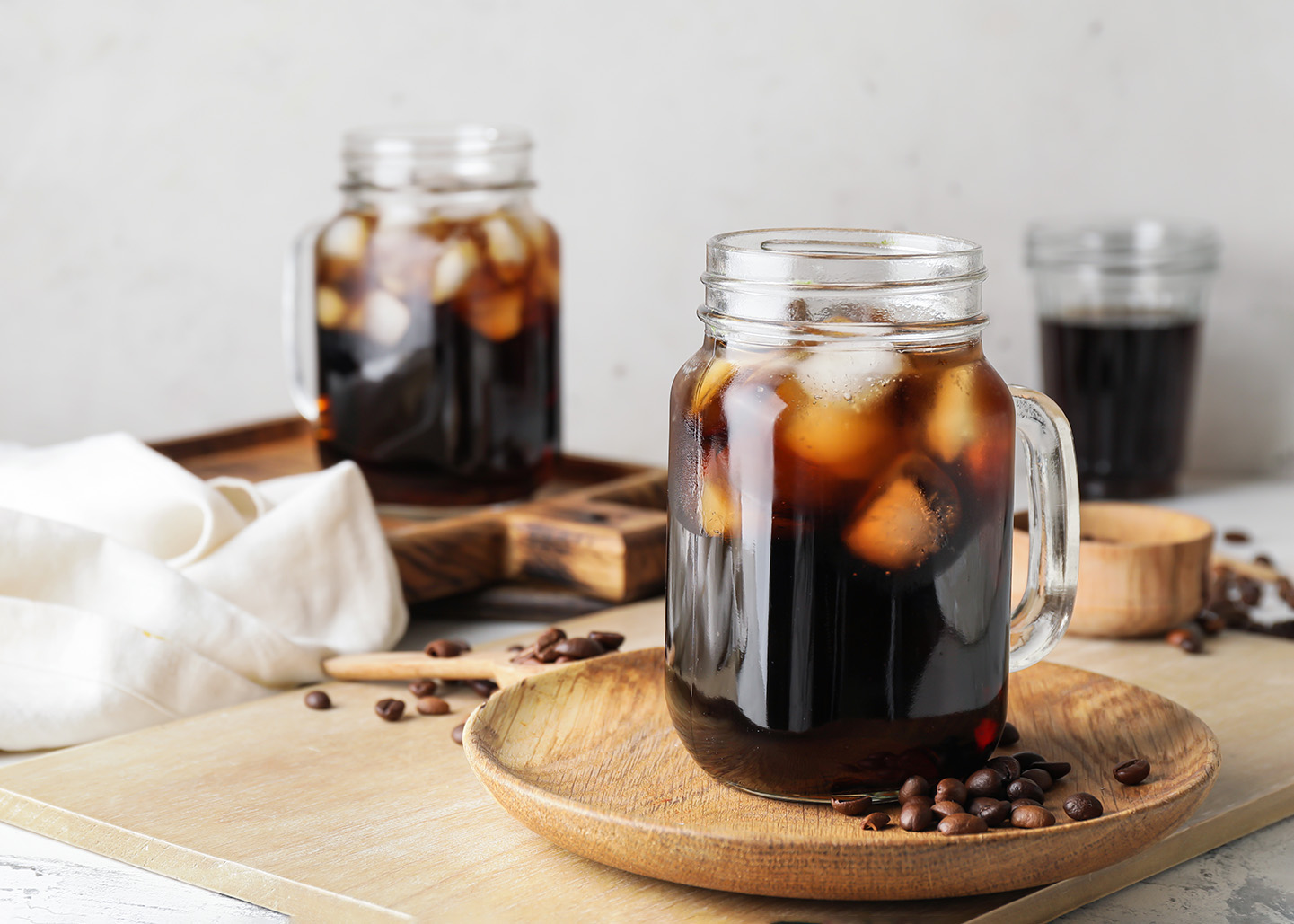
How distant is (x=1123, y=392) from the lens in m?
2.04

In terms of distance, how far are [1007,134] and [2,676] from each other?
5.50 ft

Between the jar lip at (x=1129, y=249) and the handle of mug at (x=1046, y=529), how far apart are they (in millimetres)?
1230

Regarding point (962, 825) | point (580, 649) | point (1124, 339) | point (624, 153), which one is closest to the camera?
point (962, 825)

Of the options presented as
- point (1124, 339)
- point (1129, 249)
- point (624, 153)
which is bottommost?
point (1124, 339)

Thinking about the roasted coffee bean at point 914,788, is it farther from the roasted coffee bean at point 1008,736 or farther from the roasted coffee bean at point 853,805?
the roasted coffee bean at point 1008,736

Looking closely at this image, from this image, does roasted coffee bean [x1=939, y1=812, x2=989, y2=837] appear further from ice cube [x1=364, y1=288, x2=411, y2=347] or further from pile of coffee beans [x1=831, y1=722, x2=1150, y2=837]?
ice cube [x1=364, y1=288, x2=411, y2=347]

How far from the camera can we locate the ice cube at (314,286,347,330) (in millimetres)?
1635

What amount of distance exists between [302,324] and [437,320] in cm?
28

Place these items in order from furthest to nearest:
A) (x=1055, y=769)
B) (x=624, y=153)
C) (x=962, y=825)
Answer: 1. (x=624, y=153)
2. (x=1055, y=769)
3. (x=962, y=825)

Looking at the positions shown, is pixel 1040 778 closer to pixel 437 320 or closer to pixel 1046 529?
pixel 1046 529

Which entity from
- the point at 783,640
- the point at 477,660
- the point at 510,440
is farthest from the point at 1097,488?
the point at 783,640

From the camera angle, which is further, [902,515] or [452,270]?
[452,270]

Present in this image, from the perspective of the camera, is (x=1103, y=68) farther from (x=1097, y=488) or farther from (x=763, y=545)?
(x=763, y=545)

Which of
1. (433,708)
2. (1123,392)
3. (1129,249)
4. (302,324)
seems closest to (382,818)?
(433,708)
